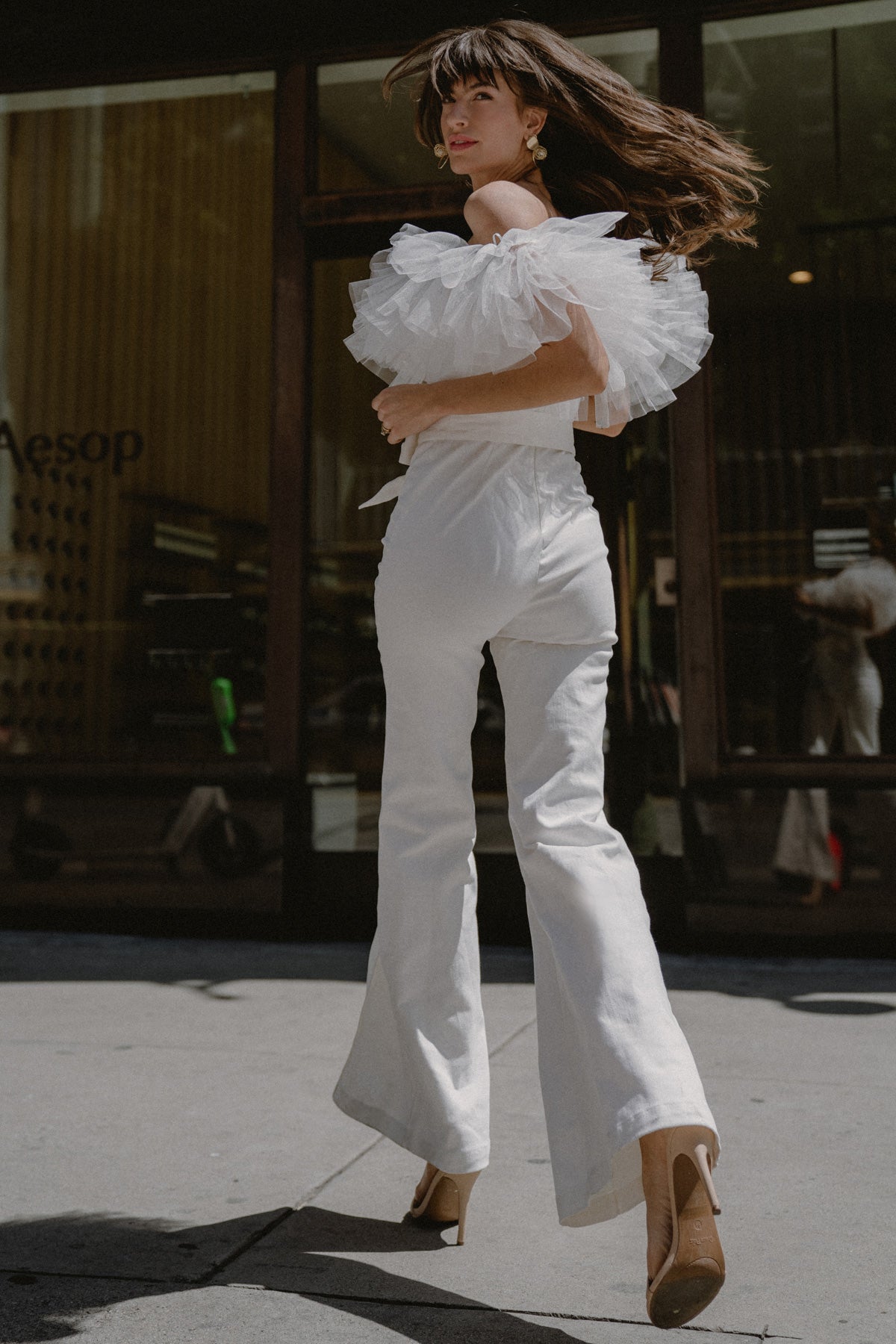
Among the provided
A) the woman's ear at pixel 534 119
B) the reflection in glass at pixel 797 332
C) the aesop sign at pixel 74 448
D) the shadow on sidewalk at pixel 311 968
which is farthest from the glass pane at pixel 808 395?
the woman's ear at pixel 534 119

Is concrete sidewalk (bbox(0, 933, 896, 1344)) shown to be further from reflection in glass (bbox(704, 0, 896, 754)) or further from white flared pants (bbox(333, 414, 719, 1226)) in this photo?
reflection in glass (bbox(704, 0, 896, 754))

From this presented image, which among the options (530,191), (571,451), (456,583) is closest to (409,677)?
(456,583)

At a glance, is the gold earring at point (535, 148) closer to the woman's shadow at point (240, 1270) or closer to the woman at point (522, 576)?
the woman at point (522, 576)

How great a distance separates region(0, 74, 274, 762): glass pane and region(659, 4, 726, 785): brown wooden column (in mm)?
1655

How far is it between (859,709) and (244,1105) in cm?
291

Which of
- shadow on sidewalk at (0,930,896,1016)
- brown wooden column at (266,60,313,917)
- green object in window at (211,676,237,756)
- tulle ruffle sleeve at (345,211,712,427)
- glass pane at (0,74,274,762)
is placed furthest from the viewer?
glass pane at (0,74,274,762)

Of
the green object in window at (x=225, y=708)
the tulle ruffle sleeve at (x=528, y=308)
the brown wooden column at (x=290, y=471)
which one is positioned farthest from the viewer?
the green object in window at (x=225, y=708)

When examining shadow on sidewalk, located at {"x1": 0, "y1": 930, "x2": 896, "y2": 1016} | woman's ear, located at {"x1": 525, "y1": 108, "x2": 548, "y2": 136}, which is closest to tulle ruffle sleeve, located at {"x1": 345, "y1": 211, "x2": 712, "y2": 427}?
woman's ear, located at {"x1": 525, "y1": 108, "x2": 548, "y2": 136}

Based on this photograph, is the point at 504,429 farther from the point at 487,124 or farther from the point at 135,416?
the point at 135,416

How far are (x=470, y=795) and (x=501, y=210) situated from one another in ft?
3.10

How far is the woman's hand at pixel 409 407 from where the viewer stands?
7.12 ft

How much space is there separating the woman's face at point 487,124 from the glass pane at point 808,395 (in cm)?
296

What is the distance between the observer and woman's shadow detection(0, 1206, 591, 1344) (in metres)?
1.95

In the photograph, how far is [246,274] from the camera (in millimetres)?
5703
